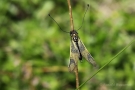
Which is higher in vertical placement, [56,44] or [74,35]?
[56,44]

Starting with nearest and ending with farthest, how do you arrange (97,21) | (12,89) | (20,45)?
(12,89), (20,45), (97,21)

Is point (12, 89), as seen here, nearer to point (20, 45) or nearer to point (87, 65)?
point (20, 45)

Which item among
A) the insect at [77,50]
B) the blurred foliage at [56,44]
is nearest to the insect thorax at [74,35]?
the insect at [77,50]

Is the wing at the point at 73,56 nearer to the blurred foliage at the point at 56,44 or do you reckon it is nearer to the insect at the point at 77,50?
the insect at the point at 77,50

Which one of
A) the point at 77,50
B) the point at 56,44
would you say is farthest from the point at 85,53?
the point at 56,44

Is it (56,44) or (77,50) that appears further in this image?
(56,44)

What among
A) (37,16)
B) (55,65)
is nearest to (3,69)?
(55,65)

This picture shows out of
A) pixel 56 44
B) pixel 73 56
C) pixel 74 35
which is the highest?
pixel 56 44

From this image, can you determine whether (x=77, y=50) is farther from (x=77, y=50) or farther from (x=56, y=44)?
(x=56, y=44)
